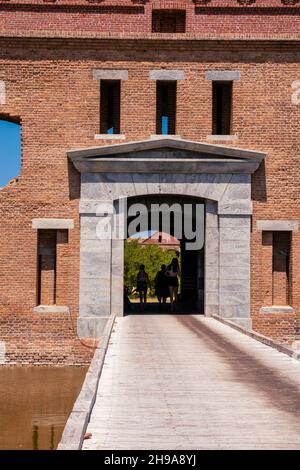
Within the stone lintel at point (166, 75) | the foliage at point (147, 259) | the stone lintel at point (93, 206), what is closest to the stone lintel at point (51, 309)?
the stone lintel at point (93, 206)

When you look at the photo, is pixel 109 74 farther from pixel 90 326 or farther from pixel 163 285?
pixel 163 285

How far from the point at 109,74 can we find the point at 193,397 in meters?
11.8

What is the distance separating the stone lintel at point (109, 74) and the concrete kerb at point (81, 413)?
32.2 ft

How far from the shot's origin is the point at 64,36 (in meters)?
17.2

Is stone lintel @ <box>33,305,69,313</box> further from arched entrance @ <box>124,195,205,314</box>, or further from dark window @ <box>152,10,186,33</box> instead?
dark window @ <box>152,10,186,33</box>

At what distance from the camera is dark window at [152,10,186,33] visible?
18.7 metres

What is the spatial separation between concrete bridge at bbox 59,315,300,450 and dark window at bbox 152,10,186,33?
10050mm

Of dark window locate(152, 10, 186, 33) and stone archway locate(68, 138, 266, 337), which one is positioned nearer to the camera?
stone archway locate(68, 138, 266, 337)

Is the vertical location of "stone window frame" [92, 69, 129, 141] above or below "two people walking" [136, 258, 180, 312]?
above

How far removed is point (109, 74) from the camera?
57.3 ft

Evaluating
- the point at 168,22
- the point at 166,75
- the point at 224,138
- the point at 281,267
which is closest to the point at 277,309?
the point at 281,267

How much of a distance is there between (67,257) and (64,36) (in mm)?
5912

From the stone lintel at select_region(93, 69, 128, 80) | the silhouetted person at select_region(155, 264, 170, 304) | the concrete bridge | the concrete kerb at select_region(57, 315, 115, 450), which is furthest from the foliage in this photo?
the concrete kerb at select_region(57, 315, 115, 450)
